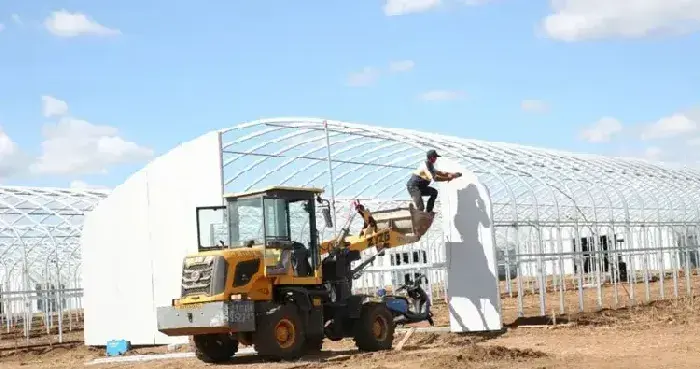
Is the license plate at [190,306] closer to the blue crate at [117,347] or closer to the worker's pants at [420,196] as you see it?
the worker's pants at [420,196]

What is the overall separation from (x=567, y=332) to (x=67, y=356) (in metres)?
11.1

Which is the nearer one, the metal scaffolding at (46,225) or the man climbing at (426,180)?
the man climbing at (426,180)

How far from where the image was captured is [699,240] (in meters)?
30.5

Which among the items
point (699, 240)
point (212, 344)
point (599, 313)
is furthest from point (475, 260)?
point (699, 240)

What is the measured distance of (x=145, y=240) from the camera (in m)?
22.7

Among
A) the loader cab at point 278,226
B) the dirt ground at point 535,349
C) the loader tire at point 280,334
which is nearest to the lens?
the dirt ground at point 535,349

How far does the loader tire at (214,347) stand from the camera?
57.5 ft

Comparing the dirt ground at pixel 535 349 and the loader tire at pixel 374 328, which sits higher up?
the loader tire at pixel 374 328

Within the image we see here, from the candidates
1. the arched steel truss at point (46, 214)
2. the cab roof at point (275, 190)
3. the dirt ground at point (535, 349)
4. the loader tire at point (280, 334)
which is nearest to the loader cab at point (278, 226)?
the cab roof at point (275, 190)

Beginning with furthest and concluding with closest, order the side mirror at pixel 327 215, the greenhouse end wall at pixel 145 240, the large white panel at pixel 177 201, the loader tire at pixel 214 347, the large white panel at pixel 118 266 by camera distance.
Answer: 1. the large white panel at pixel 118 266
2. the greenhouse end wall at pixel 145 240
3. the large white panel at pixel 177 201
4. the loader tire at pixel 214 347
5. the side mirror at pixel 327 215

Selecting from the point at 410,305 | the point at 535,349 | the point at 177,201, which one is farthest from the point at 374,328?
the point at 177,201

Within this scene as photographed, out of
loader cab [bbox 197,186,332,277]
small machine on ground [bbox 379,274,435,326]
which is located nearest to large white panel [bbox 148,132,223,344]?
loader cab [bbox 197,186,332,277]

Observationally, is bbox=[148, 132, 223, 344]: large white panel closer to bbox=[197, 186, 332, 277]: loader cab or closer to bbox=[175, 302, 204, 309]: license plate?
bbox=[197, 186, 332, 277]: loader cab

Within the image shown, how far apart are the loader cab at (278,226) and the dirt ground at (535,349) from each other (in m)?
1.69
